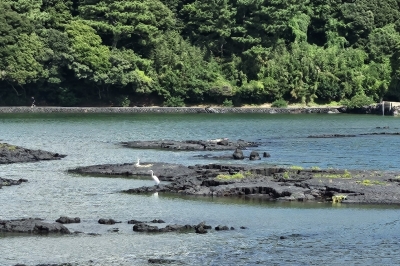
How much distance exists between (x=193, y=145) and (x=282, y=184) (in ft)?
80.0

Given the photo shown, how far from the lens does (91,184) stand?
50.4 metres

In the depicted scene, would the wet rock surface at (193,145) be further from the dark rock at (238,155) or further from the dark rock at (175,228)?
the dark rock at (175,228)

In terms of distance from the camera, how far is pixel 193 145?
70938mm

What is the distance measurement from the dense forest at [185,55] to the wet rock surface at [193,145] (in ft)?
138

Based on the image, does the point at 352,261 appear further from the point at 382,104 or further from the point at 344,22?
the point at 344,22

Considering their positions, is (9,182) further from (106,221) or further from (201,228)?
(201,228)

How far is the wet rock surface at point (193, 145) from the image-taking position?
69.9 m

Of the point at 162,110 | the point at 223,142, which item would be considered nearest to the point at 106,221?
the point at 223,142

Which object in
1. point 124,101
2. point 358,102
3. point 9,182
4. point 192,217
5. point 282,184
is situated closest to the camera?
point 192,217

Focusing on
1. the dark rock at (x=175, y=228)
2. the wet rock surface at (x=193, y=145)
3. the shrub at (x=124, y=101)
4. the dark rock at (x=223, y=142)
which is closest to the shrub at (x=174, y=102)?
the shrub at (x=124, y=101)

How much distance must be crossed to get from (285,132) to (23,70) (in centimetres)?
3908

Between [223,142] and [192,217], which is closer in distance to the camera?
[192,217]

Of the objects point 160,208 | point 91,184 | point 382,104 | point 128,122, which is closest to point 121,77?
point 128,122

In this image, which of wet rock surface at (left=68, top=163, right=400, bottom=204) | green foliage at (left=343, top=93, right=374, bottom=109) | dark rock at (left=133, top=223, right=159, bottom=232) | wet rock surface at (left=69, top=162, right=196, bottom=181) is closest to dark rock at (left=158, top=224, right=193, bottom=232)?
dark rock at (left=133, top=223, right=159, bottom=232)
